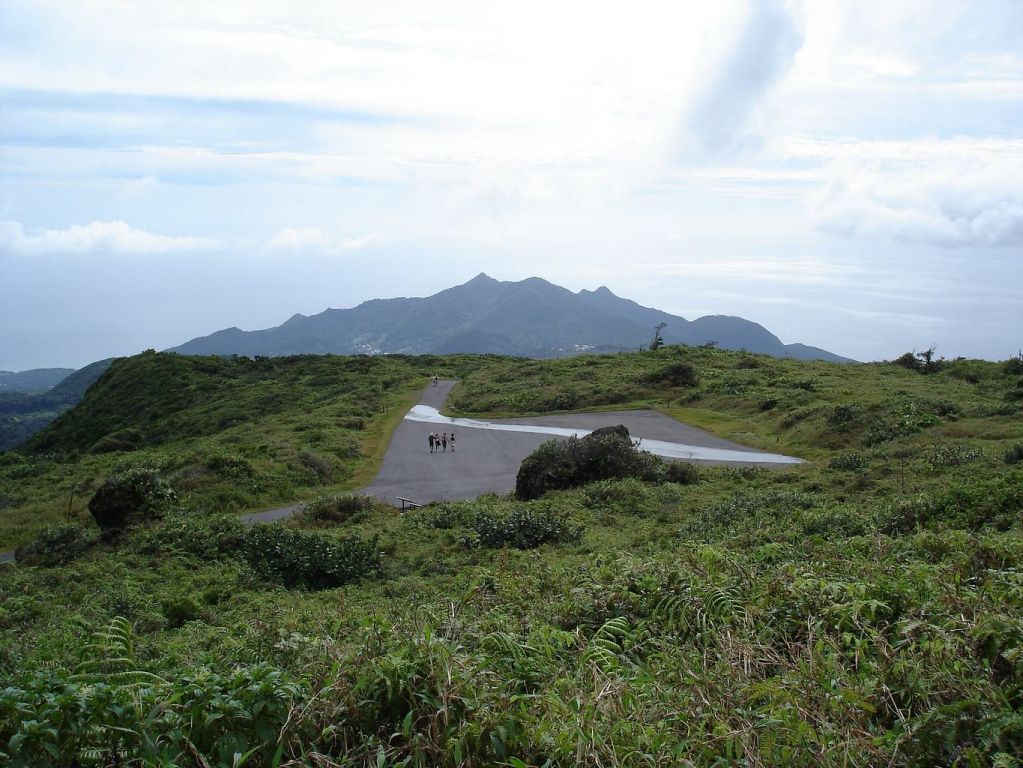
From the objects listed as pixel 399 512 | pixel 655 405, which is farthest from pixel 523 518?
pixel 655 405

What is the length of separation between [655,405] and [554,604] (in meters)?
30.9

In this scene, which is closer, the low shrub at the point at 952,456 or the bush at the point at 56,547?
the bush at the point at 56,547

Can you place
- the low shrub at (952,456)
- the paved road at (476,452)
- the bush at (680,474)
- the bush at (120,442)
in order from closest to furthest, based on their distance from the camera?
the low shrub at (952,456), the bush at (680,474), the paved road at (476,452), the bush at (120,442)

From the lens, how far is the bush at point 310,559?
10.9 metres

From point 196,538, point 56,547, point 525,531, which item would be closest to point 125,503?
point 56,547

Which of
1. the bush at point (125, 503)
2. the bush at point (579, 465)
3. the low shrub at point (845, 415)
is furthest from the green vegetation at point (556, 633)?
the low shrub at point (845, 415)

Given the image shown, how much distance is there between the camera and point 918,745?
306 centimetres

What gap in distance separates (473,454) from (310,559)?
16.8 metres

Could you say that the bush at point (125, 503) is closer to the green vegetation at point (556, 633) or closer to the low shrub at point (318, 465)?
the green vegetation at point (556, 633)

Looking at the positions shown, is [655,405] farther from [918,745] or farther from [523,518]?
[918,745]

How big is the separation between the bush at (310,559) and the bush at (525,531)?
201cm

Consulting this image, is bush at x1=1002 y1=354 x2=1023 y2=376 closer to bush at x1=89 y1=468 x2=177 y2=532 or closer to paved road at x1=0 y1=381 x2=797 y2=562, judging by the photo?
paved road at x1=0 y1=381 x2=797 y2=562

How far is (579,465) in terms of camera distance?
18641mm

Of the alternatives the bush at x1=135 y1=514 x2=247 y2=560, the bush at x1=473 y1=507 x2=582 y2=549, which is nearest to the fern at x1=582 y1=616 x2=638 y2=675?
the bush at x1=473 y1=507 x2=582 y2=549
